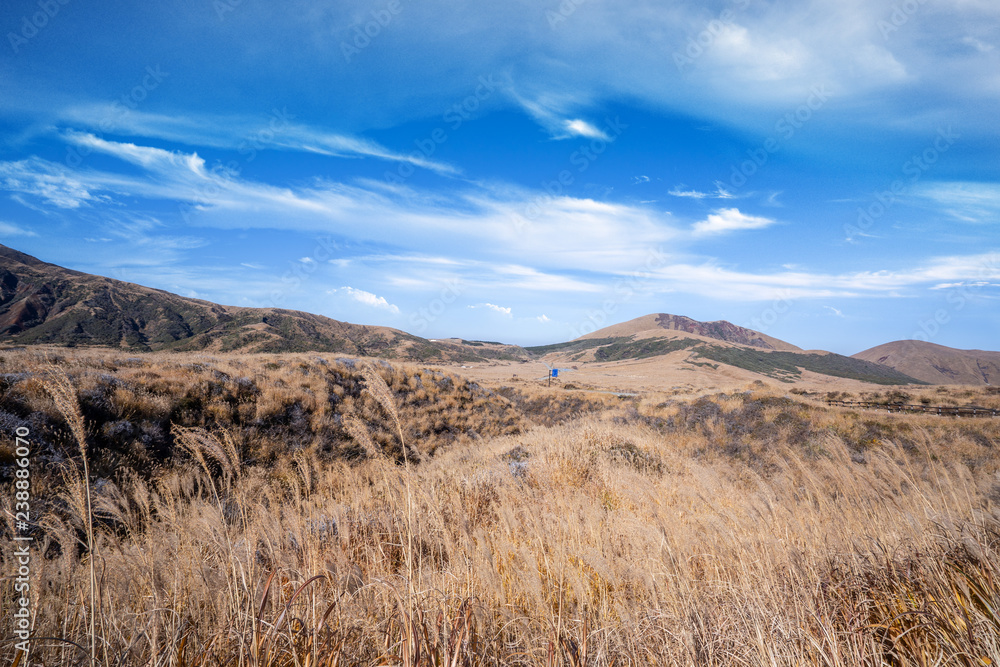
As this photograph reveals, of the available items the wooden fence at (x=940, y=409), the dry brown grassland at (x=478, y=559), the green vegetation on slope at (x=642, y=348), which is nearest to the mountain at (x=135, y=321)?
the green vegetation on slope at (x=642, y=348)

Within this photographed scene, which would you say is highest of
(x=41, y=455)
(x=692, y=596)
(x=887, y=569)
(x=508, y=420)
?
(x=887, y=569)

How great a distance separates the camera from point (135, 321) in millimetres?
78375

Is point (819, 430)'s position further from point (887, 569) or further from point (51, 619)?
point (51, 619)

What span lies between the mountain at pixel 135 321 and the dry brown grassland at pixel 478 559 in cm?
7135

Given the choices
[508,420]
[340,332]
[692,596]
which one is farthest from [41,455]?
[340,332]

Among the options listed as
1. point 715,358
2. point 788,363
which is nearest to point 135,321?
point 715,358

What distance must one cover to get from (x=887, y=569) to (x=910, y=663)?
974mm

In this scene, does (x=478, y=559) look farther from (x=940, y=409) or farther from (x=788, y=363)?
(x=788, y=363)

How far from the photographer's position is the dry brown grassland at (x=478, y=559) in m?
2.13

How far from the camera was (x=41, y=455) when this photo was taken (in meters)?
6.64

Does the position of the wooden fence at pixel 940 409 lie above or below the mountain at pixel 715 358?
below

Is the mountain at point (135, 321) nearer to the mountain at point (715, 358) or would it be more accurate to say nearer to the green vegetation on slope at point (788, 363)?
the mountain at point (715, 358)

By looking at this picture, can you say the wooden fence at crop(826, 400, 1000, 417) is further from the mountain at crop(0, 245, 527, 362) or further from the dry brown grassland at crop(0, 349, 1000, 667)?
the mountain at crop(0, 245, 527, 362)

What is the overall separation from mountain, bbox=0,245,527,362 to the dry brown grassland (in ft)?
234
